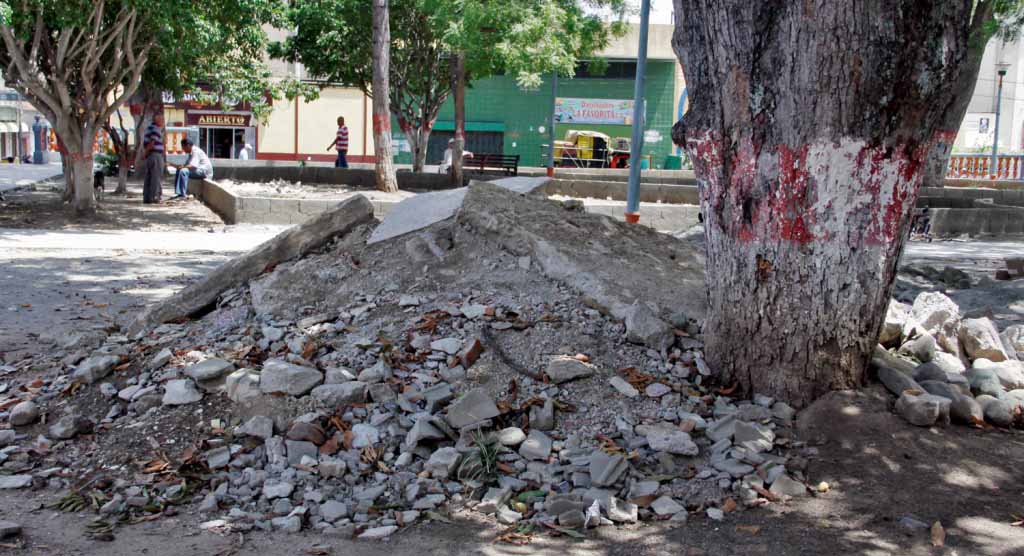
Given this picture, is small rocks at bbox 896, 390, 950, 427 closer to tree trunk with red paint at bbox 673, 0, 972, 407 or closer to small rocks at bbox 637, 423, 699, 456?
tree trunk with red paint at bbox 673, 0, 972, 407

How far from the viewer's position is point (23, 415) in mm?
4445

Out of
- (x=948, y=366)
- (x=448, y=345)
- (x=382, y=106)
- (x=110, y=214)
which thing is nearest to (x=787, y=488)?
(x=948, y=366)

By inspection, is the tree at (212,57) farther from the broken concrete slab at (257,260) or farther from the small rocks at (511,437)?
the small rocks at (511,437)

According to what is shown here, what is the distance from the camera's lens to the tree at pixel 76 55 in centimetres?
1305

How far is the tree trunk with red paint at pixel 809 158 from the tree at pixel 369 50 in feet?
61.5

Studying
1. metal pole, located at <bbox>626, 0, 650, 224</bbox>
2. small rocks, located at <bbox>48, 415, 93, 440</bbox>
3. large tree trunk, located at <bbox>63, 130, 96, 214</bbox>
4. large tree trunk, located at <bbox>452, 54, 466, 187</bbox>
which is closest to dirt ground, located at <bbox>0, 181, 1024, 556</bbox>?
small rocks, located at <bbox>48, 415, 93, 440</bbox>

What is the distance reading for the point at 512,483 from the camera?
3756 millimetres

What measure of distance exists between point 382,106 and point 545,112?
22.6 m

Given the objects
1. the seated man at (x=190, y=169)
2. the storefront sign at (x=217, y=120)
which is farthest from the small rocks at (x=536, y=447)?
the storefront sign at (x=217, y=120)

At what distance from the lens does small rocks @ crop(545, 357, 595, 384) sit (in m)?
4.34

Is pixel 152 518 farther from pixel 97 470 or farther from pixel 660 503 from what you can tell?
pixel 660 503

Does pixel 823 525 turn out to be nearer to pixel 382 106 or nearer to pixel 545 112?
pixel 382 106

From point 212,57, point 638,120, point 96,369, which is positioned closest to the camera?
point 96,369

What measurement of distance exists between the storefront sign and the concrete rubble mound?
36787mm
